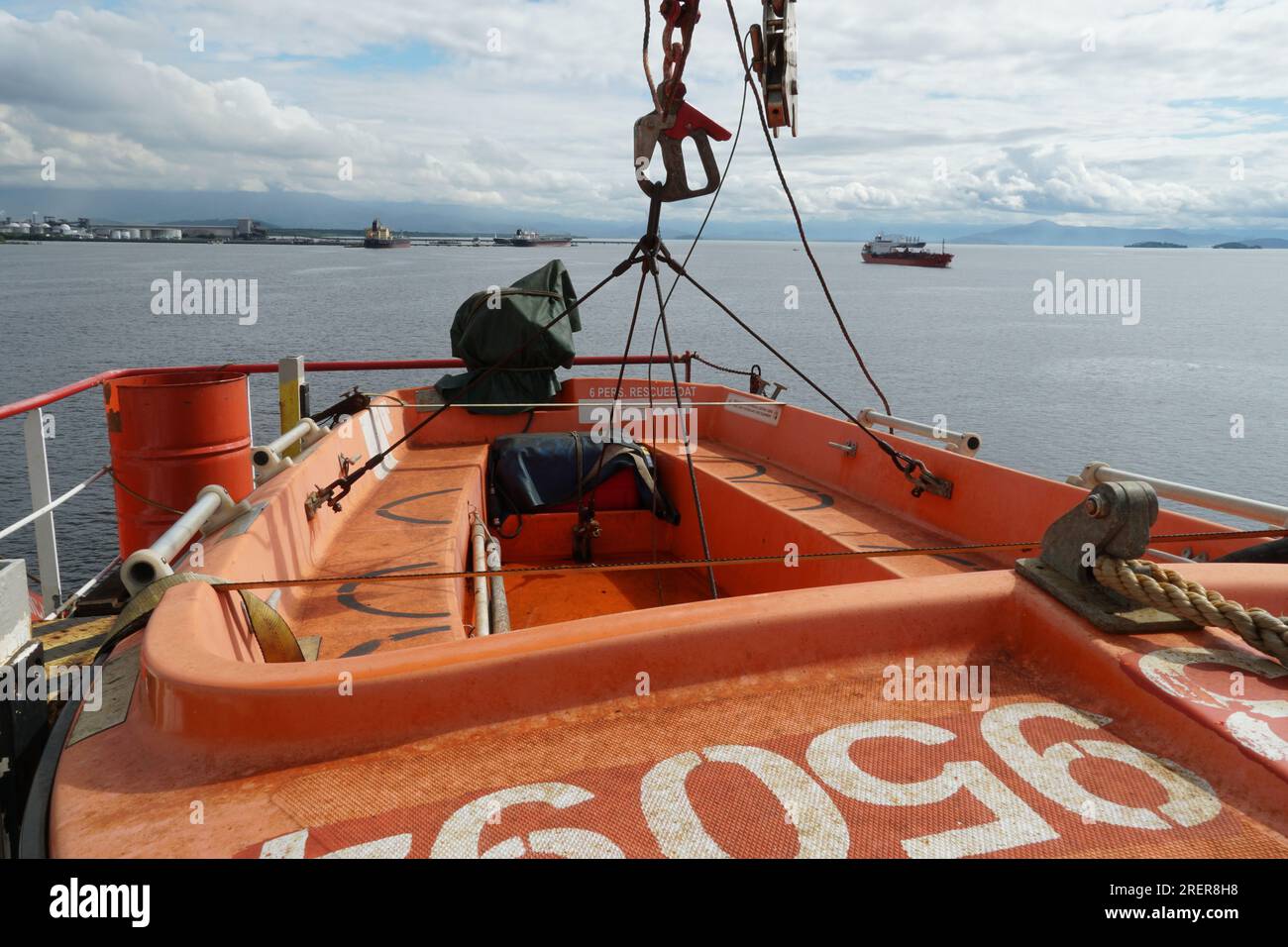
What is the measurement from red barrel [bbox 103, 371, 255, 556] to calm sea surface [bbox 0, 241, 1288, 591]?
4.68 m

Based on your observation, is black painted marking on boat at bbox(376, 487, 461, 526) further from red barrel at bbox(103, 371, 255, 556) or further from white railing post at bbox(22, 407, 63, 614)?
white railing post at bbox(22, 407, 63, 614)

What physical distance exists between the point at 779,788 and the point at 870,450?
4.29 m

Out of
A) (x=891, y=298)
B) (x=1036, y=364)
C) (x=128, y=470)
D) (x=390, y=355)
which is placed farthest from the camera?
(x=891, y=298)

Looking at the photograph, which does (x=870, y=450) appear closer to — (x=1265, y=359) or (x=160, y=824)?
(x=160, y=824)

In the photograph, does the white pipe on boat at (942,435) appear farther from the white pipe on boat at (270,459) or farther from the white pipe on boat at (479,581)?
the white pipe on boat at (270,459)

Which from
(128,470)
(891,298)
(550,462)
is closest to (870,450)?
(550,462)

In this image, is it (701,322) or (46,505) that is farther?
(701,322)

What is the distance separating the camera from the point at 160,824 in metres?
1.62

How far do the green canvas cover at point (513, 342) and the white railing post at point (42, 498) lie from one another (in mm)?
2853

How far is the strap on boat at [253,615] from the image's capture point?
2395mm

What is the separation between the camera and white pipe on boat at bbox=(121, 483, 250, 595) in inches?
95.9

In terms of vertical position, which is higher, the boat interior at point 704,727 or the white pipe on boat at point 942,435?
the white pipe on boat at point 942,435

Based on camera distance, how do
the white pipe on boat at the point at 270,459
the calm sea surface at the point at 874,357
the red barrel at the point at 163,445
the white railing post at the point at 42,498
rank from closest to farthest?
the white pipe on boat at the point at 270,459 → the white railing post at the point at 42,498 → the red barrel at the point at 163,445 → the calm sea surface at the point at 874,357

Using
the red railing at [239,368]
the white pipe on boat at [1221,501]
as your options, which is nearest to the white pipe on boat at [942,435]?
the white pipe on boat at [1221,501]
